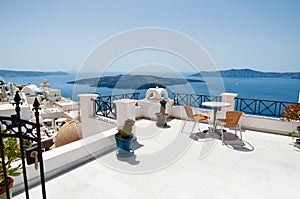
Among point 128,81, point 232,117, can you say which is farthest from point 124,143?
point 128,81

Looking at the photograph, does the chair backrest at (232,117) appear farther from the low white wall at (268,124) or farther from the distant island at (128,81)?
the distant island at (128,81)

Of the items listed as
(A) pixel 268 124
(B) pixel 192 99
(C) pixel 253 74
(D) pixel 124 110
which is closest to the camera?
(D) pixel 124 110

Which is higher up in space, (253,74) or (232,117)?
(253,74)

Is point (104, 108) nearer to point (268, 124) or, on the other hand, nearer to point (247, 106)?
point (247, 106)

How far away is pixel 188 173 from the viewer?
2887 mm

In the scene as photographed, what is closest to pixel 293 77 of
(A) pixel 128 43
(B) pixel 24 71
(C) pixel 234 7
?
(C) pixel 234 7

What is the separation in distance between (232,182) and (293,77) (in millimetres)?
9111

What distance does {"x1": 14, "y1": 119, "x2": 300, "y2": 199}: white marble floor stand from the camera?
239 cm

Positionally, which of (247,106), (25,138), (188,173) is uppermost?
(25,138)

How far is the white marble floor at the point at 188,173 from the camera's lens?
2.39m

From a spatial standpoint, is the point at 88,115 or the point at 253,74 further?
the point at 253,74

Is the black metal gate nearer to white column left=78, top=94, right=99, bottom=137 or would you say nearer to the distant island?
white column left=78, top=94, right=99, bottom=137

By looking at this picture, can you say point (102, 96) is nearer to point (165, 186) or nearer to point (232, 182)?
point (165, 186)

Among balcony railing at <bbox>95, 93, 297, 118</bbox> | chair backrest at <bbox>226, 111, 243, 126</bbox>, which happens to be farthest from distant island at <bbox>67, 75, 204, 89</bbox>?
chair backrest at <bbox>226, 111, 243, 126</bbox>
